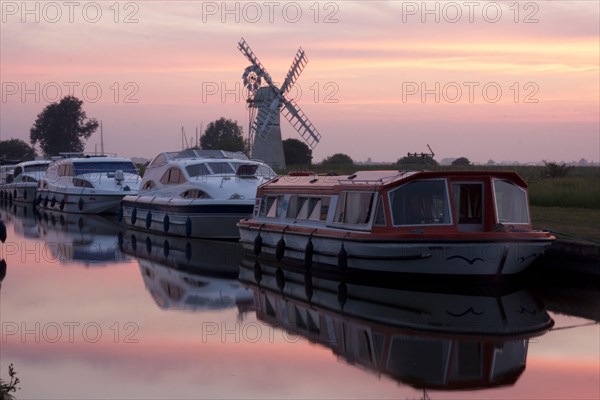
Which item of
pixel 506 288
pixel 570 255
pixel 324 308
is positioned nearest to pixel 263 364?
pixel 324 308

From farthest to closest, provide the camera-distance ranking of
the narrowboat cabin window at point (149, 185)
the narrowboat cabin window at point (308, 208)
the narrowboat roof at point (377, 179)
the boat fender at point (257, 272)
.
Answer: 1. the narrowboat cabin window at point (149, 185)
2. the narrowboat cabin window at point (308, 208)
3. the boat fender at point (257, 272)
4. the narrowboat roof at point (377, 179)

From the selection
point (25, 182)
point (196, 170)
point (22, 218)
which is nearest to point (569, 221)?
point (196, 170)

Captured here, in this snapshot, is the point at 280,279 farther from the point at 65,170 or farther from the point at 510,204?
the point at 65,170

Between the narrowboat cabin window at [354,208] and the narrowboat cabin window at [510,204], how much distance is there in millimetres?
2578

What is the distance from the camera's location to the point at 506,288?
20797 mm

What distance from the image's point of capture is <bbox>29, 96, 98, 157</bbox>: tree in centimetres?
11769

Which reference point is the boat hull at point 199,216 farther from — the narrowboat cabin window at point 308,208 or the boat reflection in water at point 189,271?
the narrowboat cabin window at point 308,208

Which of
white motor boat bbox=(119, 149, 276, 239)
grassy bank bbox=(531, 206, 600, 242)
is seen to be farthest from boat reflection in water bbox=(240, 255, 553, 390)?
white motor boat bbox=(119, 149, 276, 239)

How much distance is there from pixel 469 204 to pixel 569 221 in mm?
7145

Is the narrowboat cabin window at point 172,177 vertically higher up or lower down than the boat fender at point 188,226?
higher up

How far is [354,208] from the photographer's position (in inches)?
880

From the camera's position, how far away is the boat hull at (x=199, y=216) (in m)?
31.3

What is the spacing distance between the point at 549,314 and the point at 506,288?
2614mm

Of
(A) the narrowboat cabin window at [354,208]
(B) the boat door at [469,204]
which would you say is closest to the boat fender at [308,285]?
(A) the narrowboat cabin window at [354,208]
